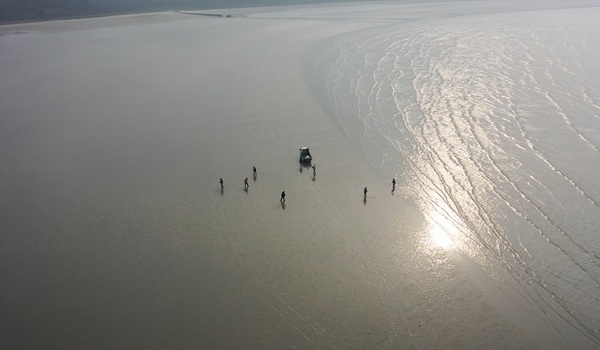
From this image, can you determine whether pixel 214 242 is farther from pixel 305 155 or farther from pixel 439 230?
pixel 439 230

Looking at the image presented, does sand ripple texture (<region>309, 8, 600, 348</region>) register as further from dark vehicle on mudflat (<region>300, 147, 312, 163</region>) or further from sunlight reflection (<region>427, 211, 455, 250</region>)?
dark vehicle on mudflat (<region>300, 147, 312, 163</region>)

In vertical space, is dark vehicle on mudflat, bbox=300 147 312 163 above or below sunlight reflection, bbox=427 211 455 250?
above

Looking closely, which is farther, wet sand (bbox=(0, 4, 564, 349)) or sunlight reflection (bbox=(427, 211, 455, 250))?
sunlight reflection (bbox=(427, 211, 455, 250))

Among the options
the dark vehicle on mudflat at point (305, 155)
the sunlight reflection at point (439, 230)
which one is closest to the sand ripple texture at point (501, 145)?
the sunlight reflection at point (439, 230)

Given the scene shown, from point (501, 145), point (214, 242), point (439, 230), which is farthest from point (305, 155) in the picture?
point (501, 145)

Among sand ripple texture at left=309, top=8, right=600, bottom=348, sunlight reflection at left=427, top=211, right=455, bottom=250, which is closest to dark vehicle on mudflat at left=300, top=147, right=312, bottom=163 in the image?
sand ripple texture at left=309, top=8, right=600, bottom=348

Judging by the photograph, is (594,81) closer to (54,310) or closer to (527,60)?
(527,60)

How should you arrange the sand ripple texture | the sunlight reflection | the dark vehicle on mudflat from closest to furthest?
1. the sand ripple texture
2. the sunlight reflection
3. the dark vehicle on mudflat
